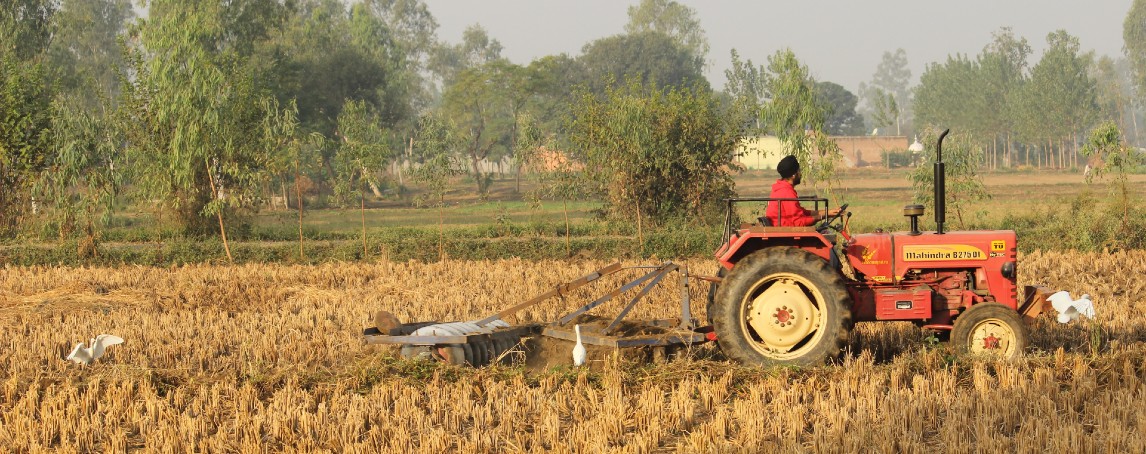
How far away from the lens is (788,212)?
8727 millimetres

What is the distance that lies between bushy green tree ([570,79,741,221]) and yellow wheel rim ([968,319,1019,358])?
13767mm

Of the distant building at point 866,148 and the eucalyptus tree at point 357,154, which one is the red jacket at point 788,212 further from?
the distant building at point 866,148

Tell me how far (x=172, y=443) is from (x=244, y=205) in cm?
1871

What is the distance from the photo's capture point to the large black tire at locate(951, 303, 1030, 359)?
27.7 feet

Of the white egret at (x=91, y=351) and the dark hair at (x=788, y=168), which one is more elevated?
the dark hair at (x=788, y=168)

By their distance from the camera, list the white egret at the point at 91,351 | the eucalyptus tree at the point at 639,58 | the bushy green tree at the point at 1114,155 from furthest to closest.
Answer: the eucalyptus tree at the point at 639,58, the bushy green tree at the point at 1114,155, the white egret at the point at 91,351

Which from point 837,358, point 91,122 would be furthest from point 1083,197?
point 91,122

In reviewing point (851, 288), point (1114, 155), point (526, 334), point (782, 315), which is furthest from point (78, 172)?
point (1114, 155)

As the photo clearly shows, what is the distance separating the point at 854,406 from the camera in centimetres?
736

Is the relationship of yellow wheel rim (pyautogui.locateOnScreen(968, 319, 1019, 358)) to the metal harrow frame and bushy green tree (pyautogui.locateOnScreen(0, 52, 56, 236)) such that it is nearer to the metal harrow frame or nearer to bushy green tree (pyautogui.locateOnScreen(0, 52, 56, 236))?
the metal harrow frame

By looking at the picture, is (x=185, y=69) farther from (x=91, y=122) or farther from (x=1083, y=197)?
(x=1083, y=197)

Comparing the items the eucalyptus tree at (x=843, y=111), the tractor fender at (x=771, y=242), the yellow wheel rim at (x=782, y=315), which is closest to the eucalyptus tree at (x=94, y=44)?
the tractor fender at (x=771, y=242)

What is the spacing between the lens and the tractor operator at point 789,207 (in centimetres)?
870

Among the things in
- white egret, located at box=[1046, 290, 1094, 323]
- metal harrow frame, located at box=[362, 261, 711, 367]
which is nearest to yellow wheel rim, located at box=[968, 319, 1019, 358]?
white egret, located at box=[1046, 290, 1094, 323]
